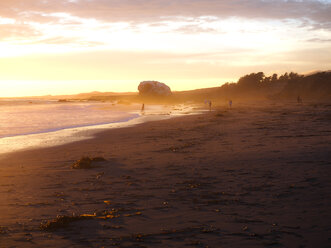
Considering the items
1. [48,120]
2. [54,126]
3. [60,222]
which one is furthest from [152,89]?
[60,222]

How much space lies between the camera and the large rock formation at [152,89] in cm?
12050

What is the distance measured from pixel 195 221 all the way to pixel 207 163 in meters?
4.57

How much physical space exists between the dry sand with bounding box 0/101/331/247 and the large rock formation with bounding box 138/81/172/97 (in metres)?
109

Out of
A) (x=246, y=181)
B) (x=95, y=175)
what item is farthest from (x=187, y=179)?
(x=95, y=175)

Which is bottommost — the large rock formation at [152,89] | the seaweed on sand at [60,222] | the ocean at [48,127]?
the seaweed on sand at [60,222]

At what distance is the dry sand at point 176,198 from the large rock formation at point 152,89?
109 m

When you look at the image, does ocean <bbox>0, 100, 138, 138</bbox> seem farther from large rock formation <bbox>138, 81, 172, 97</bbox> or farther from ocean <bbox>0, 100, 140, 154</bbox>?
large rock formation <bbox>138, 81, 172, 97</bbox>

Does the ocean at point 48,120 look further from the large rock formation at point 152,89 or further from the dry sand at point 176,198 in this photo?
the large rock formation at point 152,89

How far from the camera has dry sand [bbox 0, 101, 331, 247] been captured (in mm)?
5145

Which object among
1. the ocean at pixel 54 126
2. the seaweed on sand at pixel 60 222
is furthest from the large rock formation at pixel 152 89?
the seaweed on sand at pixel 60 222

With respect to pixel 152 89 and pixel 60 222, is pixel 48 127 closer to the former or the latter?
pixel 60 222

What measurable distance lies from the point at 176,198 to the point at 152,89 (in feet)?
375

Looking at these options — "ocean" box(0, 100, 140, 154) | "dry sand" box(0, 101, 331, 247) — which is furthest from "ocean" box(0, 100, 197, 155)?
"dry sand" box(0, 101, 331, 247)

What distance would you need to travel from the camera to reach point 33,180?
878cm
